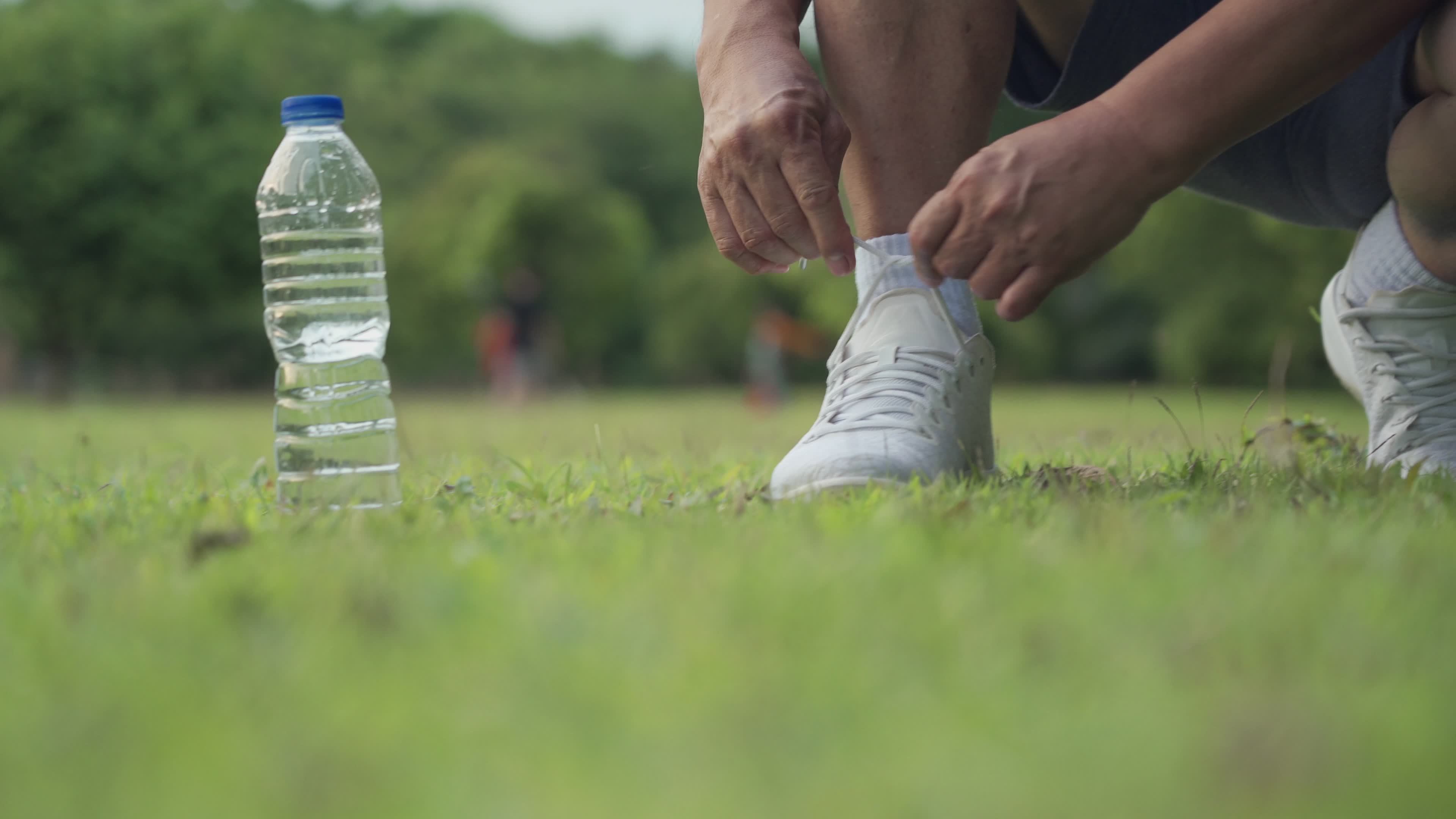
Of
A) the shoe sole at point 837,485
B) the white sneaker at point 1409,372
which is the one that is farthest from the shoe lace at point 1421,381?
the shoe sole at point 837,485

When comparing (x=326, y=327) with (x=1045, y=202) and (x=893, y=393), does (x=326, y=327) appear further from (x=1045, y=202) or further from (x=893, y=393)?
(x=1045, y=202)

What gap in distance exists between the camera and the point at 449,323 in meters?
47.2

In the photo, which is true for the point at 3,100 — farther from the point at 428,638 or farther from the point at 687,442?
the point at 428,638

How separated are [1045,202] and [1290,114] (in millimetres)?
946

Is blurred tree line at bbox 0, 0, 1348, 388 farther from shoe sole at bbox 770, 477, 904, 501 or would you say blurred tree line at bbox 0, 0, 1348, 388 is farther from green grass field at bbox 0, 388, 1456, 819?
green grass field at bbox 0, 388, 1456, 819

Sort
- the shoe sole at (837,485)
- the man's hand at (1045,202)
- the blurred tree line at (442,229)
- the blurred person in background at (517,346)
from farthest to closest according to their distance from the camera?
the blurred tree line at (442,229) < the blurred person in background at (517,346) < the shoe sole at (837,485) < the man's hand at (1045,202)

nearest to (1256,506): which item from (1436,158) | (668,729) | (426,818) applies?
(1436,158)

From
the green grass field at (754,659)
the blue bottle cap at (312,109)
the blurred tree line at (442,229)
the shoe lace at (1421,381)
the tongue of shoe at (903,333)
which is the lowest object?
the green grass field at (754,659)

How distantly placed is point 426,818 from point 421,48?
78.1m

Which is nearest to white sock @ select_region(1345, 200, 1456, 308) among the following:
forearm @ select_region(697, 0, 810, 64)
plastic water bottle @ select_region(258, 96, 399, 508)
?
forearm @ select_region(697, 0, 810, 64)

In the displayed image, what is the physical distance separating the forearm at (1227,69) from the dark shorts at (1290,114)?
1.80ft

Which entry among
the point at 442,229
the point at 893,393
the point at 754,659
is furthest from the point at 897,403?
the point at 442,229

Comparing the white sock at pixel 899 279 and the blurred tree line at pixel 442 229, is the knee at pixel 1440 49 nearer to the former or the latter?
the white sock at pixel 899 279

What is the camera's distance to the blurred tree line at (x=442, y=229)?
2848 centimetres
